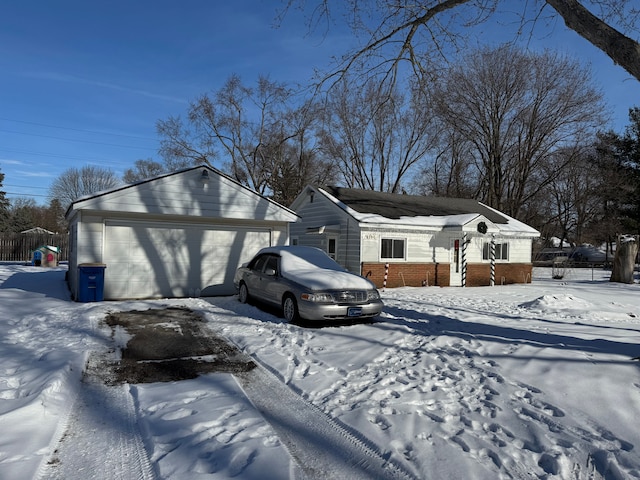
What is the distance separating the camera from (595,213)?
1630 inches

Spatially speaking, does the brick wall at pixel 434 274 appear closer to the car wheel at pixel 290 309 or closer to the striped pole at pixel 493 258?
the striped pole at pixel 493 258

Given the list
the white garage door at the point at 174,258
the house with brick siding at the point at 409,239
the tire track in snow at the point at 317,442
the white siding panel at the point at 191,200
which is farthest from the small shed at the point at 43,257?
the tire track in snow at the point at 317,442

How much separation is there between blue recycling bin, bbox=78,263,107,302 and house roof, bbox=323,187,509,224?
982 cm

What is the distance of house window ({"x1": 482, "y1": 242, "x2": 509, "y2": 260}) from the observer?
1964 cm

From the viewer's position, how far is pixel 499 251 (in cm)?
2034

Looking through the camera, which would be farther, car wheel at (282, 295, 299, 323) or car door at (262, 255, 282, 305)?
car door at (262, 255, 282, 305)

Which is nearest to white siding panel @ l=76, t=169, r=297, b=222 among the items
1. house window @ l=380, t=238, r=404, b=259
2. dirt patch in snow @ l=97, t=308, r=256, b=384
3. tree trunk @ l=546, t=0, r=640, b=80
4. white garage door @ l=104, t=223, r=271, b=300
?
white garage door @ l=104, t=223, r=271, b=300

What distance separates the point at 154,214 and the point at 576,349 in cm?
1050

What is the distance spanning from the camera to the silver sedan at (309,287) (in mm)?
8008

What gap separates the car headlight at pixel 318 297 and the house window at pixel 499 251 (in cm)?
1372

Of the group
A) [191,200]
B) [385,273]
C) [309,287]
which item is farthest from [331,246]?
[309,287]

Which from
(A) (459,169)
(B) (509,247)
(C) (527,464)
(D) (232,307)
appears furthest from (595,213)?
(C) (527,464)

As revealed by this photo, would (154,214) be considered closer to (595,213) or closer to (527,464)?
(527,464)

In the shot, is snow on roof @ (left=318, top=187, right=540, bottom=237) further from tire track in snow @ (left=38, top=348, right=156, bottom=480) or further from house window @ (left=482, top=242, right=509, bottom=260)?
tire track in snow @ (left=38, top=348, right=156, bottom=480)
